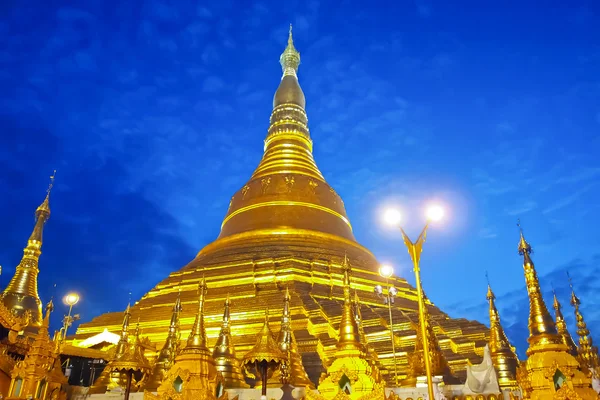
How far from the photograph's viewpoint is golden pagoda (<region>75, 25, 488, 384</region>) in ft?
51.5

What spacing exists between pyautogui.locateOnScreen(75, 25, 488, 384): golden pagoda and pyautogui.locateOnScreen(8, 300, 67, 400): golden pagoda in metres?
6.23

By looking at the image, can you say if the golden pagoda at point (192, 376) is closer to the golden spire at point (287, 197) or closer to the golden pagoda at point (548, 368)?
the golden pagoda at point (548, 368)

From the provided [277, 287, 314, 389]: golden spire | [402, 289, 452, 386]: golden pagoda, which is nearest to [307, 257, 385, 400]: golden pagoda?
[402, 289, 452, 386]: golden pagoda

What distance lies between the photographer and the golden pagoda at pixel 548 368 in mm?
7184

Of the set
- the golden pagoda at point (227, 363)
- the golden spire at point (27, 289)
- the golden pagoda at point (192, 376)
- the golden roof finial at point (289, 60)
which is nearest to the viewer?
the golden pagoda at point (192, 376)

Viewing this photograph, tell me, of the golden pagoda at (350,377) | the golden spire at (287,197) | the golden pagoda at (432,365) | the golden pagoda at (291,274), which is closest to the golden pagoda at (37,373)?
the golden pagoda at (291,274)

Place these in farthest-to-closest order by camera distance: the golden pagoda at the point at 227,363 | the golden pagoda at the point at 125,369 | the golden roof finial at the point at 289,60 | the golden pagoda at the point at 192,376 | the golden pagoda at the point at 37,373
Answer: the golden roof finial at the point at 289,60
the golden pagoda at the point at 227,363
the golden pagoda at the point at 125,369
the golden pagoda at the point at 37,373
the golden pagoda at the point at 192,376

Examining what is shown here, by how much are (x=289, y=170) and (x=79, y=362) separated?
47.6 feet

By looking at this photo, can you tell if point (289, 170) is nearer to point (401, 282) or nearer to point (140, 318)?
point (401, 282)

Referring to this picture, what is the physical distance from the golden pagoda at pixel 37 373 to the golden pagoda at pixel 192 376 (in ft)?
11.8

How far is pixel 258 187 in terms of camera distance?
2650 cm

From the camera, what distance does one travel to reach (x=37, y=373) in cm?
1018

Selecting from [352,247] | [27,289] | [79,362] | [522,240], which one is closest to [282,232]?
[352,247]

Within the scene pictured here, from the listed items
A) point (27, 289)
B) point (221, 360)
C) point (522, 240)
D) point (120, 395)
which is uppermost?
point (27, 289)
